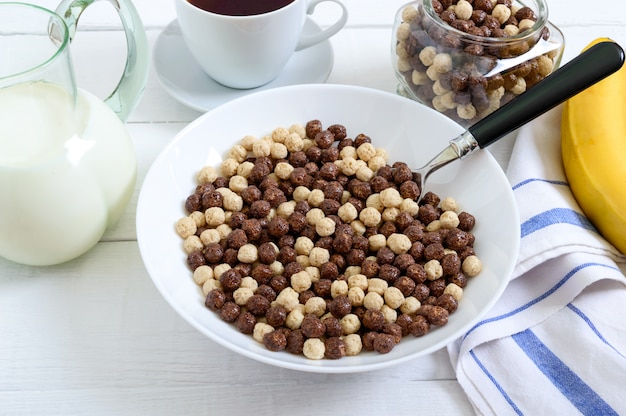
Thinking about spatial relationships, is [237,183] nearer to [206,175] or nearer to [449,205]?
[206,175]

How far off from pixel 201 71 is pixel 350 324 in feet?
2.02

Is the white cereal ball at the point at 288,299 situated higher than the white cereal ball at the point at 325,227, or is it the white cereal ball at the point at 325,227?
the white cereal ball at the point at 325,227

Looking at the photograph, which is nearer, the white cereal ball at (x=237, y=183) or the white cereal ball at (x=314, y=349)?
the white cereal ball at (x=314, y=349)

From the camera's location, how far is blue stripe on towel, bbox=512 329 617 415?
0.78 meters

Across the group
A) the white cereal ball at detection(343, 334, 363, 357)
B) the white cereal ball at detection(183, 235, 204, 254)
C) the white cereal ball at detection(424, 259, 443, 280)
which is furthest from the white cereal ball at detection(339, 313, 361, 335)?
the white cereal ball at detection(183, 235, 204, 254)

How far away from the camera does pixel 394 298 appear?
2.73 feet

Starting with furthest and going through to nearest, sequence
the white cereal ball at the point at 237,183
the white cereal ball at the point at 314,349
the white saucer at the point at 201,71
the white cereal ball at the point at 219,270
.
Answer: the white saucer at the point at 201,71
the white cereal ball at the point at 237,183
the white cereal ball at the point at 219,270
the white cereal ball at the point at 314,349

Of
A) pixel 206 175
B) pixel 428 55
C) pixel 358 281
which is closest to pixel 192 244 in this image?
pixel 206 175

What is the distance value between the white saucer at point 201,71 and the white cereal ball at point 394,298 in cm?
49

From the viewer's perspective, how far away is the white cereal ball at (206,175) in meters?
0.99

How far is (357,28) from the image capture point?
1.38 m

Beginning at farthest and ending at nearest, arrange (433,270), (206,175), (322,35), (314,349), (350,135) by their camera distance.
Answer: (322,35)
(350,135)
(206,175)
(433,270)
(314,349)

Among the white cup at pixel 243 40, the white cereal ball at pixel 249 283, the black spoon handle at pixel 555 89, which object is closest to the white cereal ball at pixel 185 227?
the white cereal ball at pixel 249 283

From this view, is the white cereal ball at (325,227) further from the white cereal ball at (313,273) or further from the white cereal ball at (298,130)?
the white cereal ball at (298,130)
